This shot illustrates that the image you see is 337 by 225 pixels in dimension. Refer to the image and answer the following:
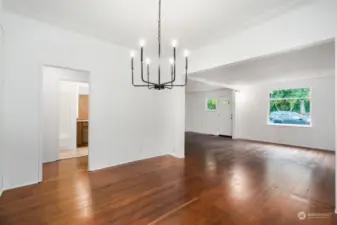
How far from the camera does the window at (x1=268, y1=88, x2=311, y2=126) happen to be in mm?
6664

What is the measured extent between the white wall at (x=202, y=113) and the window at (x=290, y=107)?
209 cm

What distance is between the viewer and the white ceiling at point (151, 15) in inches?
99.6

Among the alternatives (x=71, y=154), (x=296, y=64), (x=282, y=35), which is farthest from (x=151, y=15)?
(x=71, y=154)

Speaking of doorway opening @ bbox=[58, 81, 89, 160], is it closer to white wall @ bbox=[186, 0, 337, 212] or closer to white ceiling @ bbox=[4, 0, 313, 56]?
white ceiling @ bbox=[4, 0, 313, 56]

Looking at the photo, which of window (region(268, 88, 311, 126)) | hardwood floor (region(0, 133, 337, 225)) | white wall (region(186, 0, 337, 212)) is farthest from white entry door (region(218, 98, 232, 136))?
white wall (region(186, 0, 337, 212))

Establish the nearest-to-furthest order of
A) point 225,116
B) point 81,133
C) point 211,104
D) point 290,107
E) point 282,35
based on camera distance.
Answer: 1. point 282,35
2. point 81,133
3. point 290,107
4. point 225,116
5. point 211,104

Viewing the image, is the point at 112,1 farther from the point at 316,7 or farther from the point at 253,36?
the point at 316,7

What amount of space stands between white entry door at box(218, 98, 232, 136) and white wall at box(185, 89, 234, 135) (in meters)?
0.20

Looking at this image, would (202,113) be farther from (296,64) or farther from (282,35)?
(282,35)

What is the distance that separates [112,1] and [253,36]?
2.36 meters

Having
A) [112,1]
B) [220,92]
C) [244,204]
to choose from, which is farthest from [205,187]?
[220,92]

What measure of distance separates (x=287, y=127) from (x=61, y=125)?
8147mm

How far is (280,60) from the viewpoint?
14.9ft

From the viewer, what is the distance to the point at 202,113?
10.7 meters
